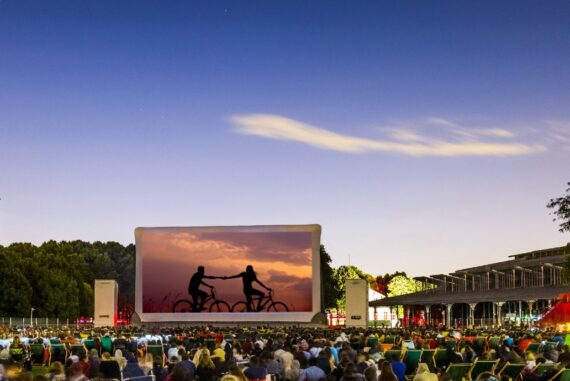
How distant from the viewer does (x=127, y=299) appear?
17675 cm

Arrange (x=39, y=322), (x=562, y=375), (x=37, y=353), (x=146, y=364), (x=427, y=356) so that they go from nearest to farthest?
(x=562, y=375) < (x=146, y=364) < (x=427, y=356) < (x=37, y=353) < (x=39, y=322)

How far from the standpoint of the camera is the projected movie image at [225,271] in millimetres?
90688

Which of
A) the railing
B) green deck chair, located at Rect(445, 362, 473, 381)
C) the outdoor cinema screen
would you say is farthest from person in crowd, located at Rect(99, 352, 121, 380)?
the outdoor cinema screen

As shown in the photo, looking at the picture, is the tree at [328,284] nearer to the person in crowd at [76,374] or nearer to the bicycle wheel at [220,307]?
the bicycle wheel at [220,307]

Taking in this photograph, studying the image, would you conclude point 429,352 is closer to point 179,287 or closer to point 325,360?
point 325,360

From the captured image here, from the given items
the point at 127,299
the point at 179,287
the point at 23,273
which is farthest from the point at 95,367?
the point at 127,299

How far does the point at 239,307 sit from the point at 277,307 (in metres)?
3.14

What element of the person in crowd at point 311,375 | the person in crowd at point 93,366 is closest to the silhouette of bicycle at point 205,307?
the person in crowd at point 93,366

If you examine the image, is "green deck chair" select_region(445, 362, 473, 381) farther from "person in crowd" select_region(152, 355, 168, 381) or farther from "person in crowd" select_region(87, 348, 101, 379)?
"person in crowd" select_region(87, 348, 101, 379)

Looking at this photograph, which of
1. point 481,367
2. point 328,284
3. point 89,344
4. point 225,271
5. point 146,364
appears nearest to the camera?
point 146,364

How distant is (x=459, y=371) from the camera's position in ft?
73.4

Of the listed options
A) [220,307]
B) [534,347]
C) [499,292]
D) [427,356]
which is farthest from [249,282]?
[427,356]

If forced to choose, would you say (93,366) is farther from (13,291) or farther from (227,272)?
(13,291)

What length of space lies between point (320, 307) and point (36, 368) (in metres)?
66.1
